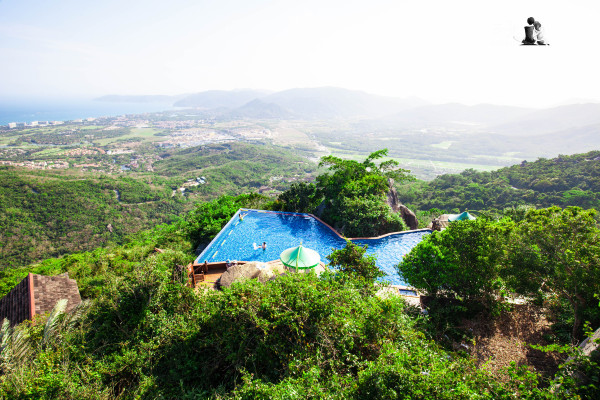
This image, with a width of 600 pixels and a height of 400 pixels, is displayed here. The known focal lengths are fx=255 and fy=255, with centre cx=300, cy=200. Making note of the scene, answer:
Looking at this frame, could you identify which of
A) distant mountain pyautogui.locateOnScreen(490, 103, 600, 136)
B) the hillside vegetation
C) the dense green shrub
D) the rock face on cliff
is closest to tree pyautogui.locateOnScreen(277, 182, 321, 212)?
the rock face on cliff

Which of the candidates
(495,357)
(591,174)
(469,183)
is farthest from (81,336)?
(591,174)

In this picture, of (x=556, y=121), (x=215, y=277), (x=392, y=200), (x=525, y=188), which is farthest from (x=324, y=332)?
(x=556, y=121)

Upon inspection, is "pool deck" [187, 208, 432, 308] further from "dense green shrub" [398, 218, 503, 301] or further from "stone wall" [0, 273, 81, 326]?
"stone wall" [0, 273, 81, 326]

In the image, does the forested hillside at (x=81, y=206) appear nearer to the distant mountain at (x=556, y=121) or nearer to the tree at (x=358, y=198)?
the tree at (x=358, y=198)

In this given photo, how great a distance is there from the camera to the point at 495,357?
4.81 meters

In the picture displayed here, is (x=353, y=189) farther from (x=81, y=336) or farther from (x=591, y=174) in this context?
(x=591, y=174)

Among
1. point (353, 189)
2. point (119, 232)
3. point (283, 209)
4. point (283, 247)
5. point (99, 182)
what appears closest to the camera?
point (283, 247)

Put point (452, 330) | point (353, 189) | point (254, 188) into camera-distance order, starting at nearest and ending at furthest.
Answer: point (452, 330) → point (353, 189) → point (254, 188)

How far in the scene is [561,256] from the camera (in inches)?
181

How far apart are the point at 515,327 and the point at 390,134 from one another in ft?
460

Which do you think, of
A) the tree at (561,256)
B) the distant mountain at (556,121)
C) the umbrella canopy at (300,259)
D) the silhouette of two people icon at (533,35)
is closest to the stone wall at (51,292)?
the umbrella canopy at (300,259)

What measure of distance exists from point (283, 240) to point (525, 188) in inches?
1258

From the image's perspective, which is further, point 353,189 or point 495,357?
point 353,189

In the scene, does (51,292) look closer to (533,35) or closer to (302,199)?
(302,199)
